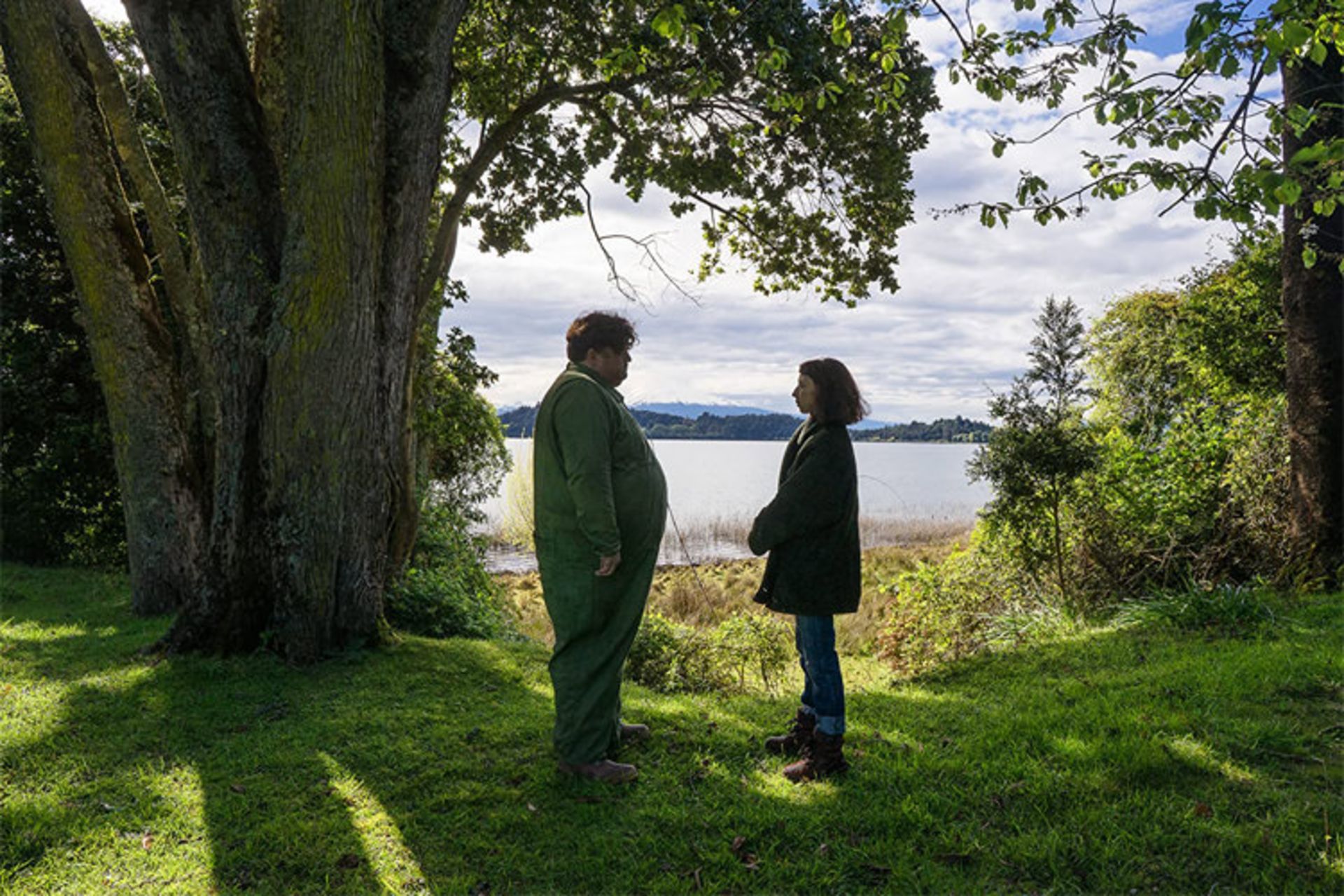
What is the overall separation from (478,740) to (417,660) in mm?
1784

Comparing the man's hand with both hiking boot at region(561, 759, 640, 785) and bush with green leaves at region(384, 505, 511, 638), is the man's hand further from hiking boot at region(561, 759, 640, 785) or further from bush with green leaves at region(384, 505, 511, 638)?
bush with green leaves at region(384, 505, 511, 638)

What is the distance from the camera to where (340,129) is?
532cm

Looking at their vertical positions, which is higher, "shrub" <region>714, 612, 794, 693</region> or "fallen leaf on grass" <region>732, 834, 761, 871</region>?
Result: "fallen leaf on grass" <region>732, 834, 761, 871</region>

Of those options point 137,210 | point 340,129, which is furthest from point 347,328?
point 137,210

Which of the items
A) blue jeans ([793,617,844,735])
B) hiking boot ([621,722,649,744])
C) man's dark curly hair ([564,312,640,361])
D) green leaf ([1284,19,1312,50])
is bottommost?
hiking boot ([621,722,649,744])

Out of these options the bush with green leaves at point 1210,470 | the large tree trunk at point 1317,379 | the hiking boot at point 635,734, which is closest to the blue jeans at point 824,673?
the hiking boot at point 635,734

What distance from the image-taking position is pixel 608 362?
12.8 feet

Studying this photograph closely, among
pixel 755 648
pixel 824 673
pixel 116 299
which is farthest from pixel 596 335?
pixel 116 299

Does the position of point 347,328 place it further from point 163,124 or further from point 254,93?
point 163,124

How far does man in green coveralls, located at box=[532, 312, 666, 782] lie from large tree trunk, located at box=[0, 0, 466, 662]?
251cm

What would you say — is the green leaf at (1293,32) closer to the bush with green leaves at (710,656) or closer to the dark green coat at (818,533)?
the dark green coat at (818,533)

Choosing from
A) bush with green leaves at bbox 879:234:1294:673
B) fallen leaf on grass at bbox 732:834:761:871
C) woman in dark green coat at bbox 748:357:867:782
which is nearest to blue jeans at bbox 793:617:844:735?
woman in dark green coat at bbox 748:357:867:782

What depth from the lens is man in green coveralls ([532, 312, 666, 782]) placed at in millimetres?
3693

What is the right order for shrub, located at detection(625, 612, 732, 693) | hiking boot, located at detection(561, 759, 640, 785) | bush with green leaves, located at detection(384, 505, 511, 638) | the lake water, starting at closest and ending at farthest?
hiking boot, located at detection(561, 759, 640, 785) → shrub, located at detection(625, 612, 732, 693) → bush with green leaves, located at detection(384, 505, 511, 638) → the lake water
